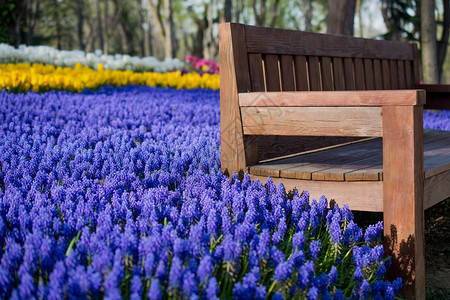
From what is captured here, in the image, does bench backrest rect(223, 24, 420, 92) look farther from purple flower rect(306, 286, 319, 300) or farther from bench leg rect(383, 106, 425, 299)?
purple flower rect(306, 286, 319, 300)

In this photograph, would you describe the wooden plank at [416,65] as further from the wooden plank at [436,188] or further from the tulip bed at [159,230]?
the tulip bed at [159,230]

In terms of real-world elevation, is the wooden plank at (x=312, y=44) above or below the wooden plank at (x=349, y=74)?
above

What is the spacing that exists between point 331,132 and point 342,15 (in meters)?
6.44

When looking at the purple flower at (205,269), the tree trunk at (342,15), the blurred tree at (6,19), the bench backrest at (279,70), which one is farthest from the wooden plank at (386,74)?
the blurred tree at (6,19)

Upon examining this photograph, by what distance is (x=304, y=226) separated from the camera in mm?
2246

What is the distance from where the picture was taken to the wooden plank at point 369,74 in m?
4.24

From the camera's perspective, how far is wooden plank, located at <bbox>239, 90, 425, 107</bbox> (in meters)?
2.29

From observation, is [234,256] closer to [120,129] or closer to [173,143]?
[173,143]

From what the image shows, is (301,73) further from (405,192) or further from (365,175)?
(405,192)

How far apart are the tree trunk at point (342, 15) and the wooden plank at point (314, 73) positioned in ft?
16.9

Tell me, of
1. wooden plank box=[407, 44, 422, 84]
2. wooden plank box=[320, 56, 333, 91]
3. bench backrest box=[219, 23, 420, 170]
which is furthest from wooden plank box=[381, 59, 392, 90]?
wooden plank box=[320, 56, 333, 91]

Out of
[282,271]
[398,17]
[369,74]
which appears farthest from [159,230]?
[398,17]

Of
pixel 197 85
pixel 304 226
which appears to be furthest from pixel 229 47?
pixel 197 85

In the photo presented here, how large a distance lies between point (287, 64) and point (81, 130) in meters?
1.72
